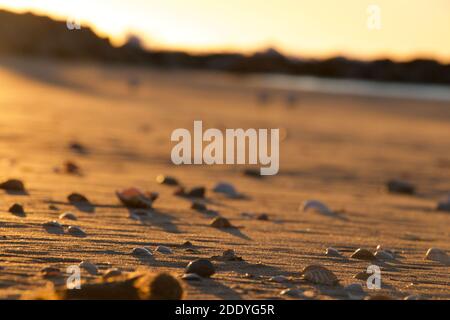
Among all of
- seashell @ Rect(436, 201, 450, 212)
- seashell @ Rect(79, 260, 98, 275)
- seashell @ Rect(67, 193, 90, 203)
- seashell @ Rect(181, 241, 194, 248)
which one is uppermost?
seashell @ Rect(67, 193, 90, 203)

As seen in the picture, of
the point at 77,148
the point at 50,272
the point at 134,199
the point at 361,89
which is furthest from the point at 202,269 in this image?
the point at 361,89

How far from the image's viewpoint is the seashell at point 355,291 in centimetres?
269

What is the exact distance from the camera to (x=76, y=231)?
3439mm

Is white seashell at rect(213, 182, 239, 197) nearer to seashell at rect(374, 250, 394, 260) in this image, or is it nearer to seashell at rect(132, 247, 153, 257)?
seashell at rect(374, 250, 394, 260)

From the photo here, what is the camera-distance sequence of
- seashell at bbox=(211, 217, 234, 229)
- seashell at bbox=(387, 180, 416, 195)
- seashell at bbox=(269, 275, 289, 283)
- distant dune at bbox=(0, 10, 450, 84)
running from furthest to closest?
distant dune at bbox=(0, 10, 450, 84) → seashell at bbox=(387, 180, 416, 195) → seashell at bbox=(211, 217, 234, 229) → seashell at bbox=(269, 275, 289, 283)

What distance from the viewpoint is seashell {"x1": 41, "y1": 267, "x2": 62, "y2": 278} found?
8.72 ft

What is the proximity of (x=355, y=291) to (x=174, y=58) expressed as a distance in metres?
50.5

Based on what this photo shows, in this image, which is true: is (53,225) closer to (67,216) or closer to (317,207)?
(67,216)

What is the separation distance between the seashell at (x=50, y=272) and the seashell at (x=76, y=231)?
2.31 ft

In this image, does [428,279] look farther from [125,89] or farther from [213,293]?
[125,89]

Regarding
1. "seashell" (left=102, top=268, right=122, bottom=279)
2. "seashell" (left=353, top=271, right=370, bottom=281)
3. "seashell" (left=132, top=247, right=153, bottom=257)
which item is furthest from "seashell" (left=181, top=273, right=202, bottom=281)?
"seashell" (left=353, top=271, right=370, bottom=281)

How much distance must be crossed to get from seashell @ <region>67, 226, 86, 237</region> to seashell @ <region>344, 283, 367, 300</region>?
1.16 m

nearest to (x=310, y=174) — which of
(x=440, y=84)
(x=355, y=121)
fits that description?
(x=355, y=121)
